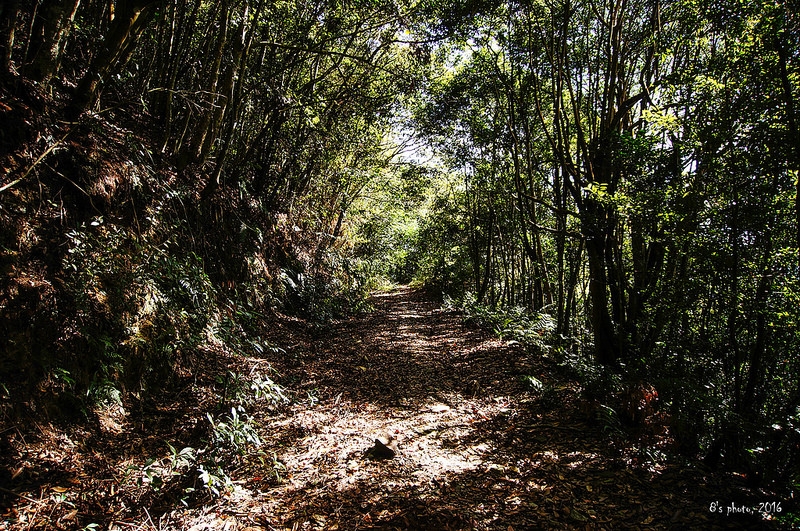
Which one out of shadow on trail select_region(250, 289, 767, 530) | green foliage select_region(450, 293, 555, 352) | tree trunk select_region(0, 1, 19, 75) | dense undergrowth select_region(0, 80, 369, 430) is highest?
tree trunk select_region(0, 1, 19, 75)

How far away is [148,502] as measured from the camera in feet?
9.09

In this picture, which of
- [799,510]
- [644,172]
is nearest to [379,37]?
[644,172]

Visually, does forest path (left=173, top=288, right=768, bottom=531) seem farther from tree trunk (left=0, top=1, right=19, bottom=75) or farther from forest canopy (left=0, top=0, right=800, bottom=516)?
tree trunk (left=0, top=1, right=19, bottom=75)

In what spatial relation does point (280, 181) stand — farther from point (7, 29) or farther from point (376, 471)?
point (376, 471)

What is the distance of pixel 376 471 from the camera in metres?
3.55

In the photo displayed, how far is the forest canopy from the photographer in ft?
11.6

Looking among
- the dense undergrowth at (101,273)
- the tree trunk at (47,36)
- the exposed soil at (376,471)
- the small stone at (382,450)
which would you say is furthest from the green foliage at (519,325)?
the tree trunk at (47,36)

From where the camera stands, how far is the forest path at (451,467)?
2947 mm

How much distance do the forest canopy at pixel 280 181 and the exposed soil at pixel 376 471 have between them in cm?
Result: 46

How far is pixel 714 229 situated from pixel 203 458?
5.82 m

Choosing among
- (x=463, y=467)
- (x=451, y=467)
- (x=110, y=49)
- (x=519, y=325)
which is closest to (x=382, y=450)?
(x=451, y=467)

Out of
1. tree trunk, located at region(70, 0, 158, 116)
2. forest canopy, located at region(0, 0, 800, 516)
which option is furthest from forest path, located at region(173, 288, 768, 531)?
tree trunk, located at region(70, 0, 158, 116)

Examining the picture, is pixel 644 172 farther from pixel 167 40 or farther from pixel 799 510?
pixel 167 40

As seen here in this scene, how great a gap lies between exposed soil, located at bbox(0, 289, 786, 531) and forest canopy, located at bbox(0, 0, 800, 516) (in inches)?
17.9
